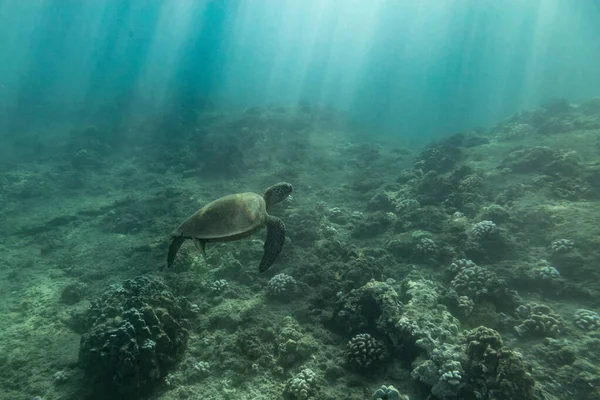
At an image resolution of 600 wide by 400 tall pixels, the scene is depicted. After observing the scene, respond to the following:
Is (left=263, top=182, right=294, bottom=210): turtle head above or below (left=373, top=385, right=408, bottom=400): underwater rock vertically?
above

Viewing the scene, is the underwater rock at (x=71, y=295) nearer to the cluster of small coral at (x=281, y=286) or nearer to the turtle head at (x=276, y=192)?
the cluster of small coral at (x=281, y=286)

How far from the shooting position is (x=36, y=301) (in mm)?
8523

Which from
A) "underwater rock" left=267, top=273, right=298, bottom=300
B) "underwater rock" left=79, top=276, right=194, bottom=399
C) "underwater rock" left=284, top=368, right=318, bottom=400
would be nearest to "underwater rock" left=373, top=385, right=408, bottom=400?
"underwater rock" left=284, top=368, right=318, bottom=400

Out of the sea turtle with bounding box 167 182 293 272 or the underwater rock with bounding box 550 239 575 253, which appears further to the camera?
the underwater rock with bounding box 550 239 575 253

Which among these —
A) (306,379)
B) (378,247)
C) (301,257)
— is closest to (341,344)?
(306,379)

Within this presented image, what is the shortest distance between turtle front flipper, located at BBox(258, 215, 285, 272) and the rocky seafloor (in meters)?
1.67

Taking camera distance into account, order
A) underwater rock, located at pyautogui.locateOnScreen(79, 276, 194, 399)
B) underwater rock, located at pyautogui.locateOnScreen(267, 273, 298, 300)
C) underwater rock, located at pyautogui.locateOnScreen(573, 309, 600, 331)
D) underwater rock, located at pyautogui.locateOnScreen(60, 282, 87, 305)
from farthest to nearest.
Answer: underwater rock, located at pyautogui.locateOnScreen(60, 282, 87, 305) → underwater rock, located at pyautogui.locateOnScreen(267, 273, 298, 300) → underwater rock, located at pyautogui.locateOnScreen(573, 309, 600, 331) → underwater rock, located at pyautogui.locateOnScreen(79, 276, 194, 399)

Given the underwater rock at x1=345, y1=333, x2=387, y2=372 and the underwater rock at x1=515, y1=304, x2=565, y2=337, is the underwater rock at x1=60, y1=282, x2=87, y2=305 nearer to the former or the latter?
the underwater rock at x1=345, y1=333, x2=387, y2=372

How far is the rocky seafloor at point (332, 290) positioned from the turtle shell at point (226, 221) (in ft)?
6.24

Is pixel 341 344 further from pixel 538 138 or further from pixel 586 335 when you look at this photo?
pixel 538 138

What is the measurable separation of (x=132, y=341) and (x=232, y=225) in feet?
8.53

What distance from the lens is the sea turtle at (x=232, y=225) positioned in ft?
17.8

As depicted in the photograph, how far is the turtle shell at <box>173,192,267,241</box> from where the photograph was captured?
5434mm

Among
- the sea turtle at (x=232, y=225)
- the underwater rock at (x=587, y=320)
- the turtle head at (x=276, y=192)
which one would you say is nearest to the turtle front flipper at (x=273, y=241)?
the sea turtle at (x=232, y=225)
